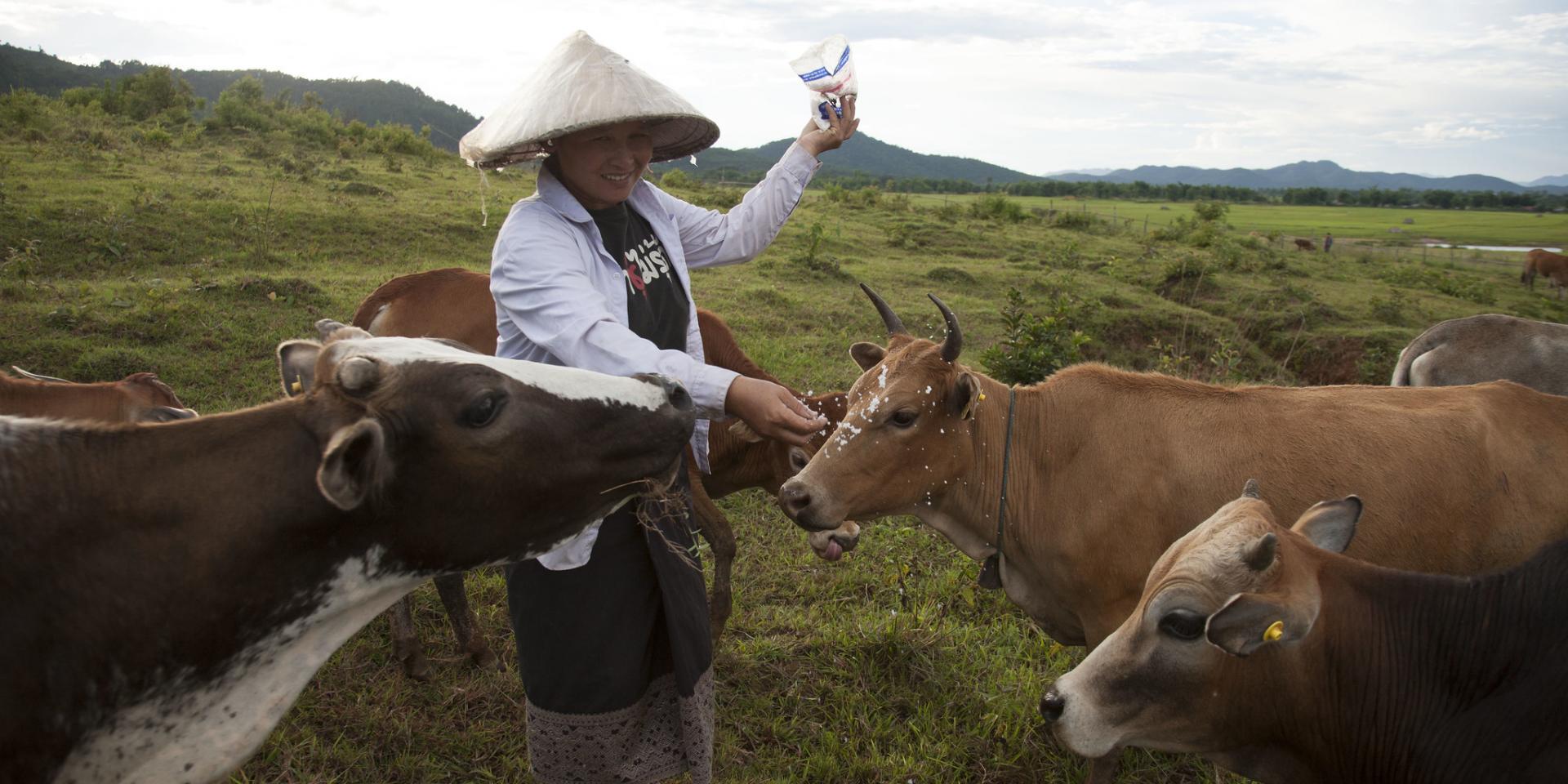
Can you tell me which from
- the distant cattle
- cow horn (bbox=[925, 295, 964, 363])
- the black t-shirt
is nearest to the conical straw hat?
the black t-shirt

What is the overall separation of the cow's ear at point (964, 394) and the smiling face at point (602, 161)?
1.51 m

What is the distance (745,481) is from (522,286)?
9.69ft

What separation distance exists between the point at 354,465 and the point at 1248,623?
2160 millimetres

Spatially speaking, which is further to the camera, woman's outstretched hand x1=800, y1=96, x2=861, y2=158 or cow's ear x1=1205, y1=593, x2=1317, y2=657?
woman's outstretched hand x1=800, y1=96, x2=861, y2=158

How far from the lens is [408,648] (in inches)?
178

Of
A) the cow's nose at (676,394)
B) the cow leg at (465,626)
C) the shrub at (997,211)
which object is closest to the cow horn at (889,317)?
the cow's nose at (676,394)

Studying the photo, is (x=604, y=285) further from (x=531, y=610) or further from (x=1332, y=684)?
(x=1332, y=684)

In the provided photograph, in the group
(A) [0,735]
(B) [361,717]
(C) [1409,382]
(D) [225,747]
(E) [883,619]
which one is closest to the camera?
(A) [0,735]

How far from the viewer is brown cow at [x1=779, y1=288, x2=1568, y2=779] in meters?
3.61

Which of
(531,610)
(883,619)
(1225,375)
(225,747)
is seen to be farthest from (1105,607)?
(1225,375)

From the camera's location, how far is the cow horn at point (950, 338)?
3520 mm

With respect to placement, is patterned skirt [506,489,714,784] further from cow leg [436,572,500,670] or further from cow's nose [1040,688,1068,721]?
cow leg [436,572,500,670]

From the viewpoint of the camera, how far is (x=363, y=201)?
13703mm

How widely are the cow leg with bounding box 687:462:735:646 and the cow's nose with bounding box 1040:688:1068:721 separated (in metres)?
2.35
